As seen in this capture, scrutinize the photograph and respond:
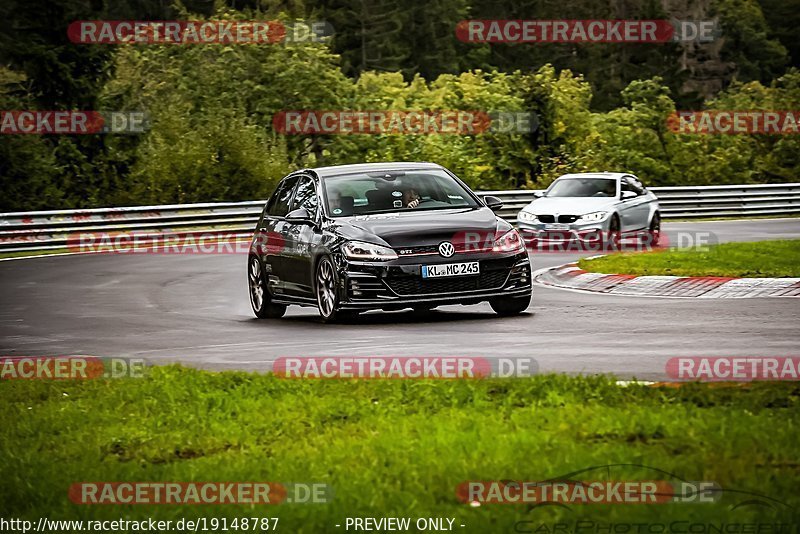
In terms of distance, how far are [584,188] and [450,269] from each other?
15132 millimetres

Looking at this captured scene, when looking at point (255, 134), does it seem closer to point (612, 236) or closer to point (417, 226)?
point (612, 236)

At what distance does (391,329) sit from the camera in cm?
1544

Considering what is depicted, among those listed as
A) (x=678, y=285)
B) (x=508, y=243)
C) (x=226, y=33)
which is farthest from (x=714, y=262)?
(x=226, y=33)

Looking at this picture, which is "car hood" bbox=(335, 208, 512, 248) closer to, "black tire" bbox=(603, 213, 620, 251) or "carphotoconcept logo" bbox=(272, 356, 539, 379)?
"carphotoconcept logo" bbox=(272, 356, 539, 379)

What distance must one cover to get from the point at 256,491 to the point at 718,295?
1192 cm

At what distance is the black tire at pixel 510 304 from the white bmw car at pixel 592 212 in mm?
12277

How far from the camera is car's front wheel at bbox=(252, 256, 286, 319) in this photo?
18.2m

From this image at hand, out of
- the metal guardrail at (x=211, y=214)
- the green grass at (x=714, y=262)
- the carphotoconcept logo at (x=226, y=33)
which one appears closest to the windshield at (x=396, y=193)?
the green grass at (x=714, y=262)

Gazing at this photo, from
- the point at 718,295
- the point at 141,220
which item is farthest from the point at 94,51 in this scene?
the point at 718,295

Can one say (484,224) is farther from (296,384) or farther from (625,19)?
(625,19)

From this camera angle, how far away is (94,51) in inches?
1826

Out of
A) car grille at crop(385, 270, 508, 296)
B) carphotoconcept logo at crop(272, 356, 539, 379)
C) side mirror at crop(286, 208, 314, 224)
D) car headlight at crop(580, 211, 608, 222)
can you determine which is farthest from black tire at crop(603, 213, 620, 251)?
carphotoconcept logo at crop(272, 356, 539, 379)

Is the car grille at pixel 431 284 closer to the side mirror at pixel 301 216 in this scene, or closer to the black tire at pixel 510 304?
the black tire at pixel 510 304

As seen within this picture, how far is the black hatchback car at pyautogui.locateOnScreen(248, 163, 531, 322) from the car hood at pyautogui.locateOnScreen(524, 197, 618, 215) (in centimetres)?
1167
